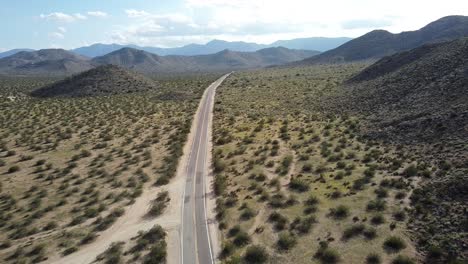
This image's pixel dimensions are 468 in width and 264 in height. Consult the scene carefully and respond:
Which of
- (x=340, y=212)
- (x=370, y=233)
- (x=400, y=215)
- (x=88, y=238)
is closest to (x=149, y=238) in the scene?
(x=88, y=238)

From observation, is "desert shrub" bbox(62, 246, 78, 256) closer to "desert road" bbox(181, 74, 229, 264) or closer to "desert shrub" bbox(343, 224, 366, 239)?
"desert road" bbox(181, 74, 229, 264)

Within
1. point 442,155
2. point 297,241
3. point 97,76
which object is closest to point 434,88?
point 442,155

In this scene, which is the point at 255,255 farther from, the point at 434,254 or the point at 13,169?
the point at 13,169

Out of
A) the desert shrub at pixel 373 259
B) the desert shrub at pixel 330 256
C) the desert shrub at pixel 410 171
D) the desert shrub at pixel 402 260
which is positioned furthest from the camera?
the desert shrub at pixel 410 171

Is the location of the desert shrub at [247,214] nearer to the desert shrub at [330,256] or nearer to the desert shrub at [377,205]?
the desert shrub at [330,256]

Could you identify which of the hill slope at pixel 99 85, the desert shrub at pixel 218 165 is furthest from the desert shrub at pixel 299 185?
the hill slope at pixel 99 85

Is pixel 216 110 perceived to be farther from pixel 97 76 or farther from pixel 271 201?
pixel 97 76

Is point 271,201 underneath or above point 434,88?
underneath
